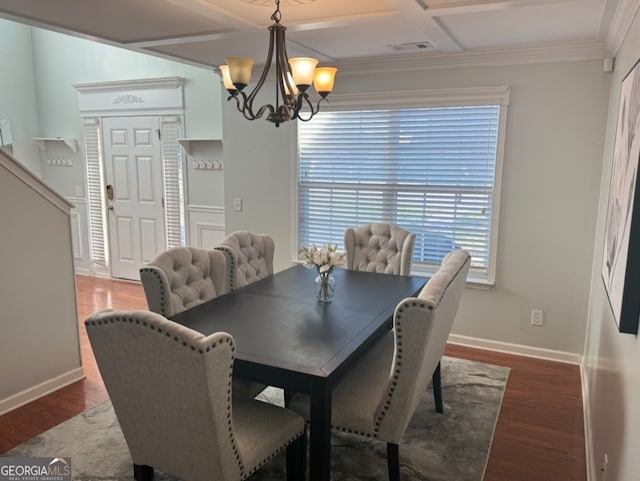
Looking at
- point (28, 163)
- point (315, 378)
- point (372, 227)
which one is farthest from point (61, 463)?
point (28, 163)

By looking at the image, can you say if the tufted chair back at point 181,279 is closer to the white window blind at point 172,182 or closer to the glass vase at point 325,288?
the glass vase at point 325,288

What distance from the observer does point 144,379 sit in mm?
1625

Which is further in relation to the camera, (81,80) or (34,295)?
(81,80)

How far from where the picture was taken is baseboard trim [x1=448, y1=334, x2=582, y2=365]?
12.0 ft

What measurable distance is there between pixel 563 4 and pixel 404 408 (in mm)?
2218

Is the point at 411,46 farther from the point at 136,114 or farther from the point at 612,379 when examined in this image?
the point at 136,114

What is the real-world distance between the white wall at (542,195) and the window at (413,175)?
138mm

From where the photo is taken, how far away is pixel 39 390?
3068 millimetres

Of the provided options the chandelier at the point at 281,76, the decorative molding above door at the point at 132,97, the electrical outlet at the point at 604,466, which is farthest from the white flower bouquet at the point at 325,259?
the decorative molding above door at the point at 132,97

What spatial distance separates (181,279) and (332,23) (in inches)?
68.1

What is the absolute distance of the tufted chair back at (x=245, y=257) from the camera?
2.96m

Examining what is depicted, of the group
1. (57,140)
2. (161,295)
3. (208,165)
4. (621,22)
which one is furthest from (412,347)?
(57,140)

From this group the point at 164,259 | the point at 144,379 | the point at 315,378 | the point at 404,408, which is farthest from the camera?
the point at 164,259

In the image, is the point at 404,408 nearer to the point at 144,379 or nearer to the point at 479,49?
the point at 144,379
